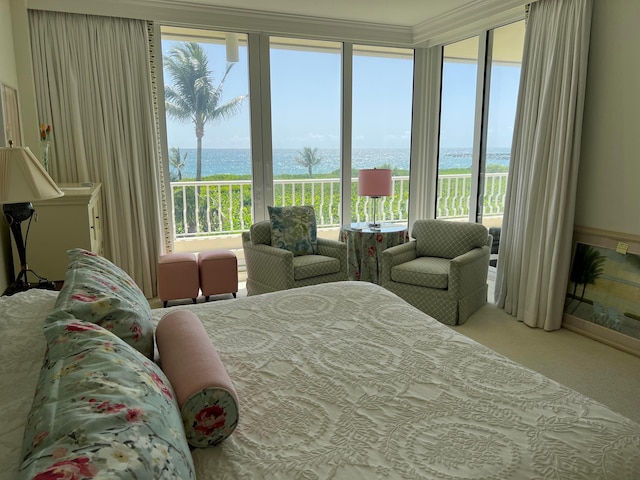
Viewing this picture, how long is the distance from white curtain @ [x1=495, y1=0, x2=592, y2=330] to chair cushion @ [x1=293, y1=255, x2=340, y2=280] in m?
1.58

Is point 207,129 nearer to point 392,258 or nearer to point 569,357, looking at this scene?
point 392,258

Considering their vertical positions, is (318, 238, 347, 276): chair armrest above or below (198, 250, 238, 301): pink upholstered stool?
above

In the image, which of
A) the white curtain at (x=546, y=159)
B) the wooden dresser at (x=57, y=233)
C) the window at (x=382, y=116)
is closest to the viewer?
the wooden dresser at (x=57, y=233)

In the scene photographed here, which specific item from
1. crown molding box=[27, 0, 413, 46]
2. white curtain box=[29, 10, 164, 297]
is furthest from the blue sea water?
crown molding box=[27, 0, 413, 46]

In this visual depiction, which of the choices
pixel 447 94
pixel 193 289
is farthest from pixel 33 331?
pixel 447 94

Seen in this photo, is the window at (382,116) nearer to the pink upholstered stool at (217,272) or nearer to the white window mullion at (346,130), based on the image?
the white window mullion at (346,130)

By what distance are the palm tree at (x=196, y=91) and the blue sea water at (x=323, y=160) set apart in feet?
0.57

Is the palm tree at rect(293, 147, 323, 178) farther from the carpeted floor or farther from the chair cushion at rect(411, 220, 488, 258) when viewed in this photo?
the carpeted floor

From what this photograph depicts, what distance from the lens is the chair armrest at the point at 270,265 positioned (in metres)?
3.95

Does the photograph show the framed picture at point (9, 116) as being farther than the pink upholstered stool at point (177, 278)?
No

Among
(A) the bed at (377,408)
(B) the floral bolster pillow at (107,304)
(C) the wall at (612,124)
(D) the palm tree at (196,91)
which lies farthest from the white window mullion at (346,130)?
(B) the floral bolster pillow at (107,304)

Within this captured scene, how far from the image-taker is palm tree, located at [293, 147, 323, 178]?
6.35 m

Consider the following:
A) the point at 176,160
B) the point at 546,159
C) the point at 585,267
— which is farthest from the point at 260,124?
the point at 585,267

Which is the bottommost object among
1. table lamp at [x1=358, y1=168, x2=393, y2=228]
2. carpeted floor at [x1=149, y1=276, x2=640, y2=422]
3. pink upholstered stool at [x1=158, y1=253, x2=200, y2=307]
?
carpeted floor at [x1=149, y1=276, x2=640, y2=422]
